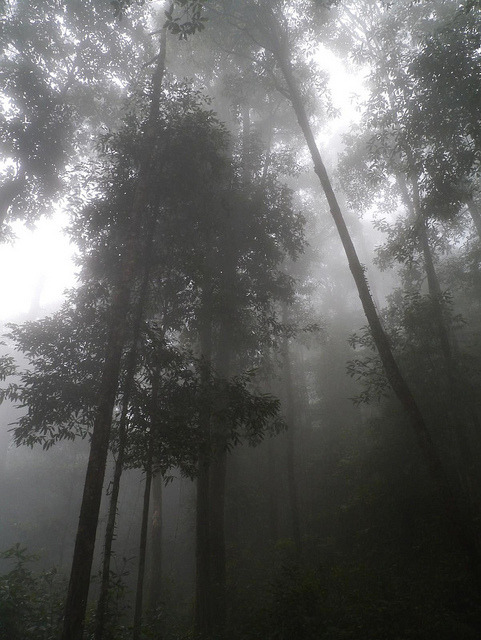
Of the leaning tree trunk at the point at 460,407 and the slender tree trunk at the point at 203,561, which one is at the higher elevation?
the leaning tree trunk at the point at 460,407

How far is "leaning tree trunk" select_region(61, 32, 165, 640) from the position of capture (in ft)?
18.5

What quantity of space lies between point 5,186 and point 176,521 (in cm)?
1694

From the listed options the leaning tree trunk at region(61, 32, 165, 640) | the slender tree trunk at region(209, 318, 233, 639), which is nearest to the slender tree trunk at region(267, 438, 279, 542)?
the slender tree trunk at region(209, 318, 233, 639)

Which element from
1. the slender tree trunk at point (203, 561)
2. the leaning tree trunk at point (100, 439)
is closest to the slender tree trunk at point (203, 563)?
the slender tree trunk at point (203, 561)

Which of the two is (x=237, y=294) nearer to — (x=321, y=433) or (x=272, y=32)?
(x=272, y=32)

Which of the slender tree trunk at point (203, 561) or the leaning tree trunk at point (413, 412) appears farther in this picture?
the slender tree trunk at point (203, 561)

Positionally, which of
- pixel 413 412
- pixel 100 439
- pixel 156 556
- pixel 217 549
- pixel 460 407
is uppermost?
pixel 460 407

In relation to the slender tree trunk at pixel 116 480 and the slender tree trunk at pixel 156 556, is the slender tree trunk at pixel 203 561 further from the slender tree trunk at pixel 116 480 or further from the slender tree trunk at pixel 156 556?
the slender tree trunk at pixel 156 556

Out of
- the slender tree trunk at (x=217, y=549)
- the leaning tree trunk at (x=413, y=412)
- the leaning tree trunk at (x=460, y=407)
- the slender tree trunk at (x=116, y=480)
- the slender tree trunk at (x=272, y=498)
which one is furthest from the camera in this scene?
the slender tree trunk at (x=272, y=498)

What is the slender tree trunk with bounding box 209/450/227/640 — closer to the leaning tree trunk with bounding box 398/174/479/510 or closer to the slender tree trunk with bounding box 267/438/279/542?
the slender tree trunk with bounding box 267/438/279/542

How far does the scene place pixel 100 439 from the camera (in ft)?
21.3

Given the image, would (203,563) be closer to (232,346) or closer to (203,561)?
(203,561)

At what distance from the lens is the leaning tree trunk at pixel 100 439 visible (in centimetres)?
563

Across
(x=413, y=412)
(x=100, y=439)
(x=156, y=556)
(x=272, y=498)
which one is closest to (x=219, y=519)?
(x=272, y=498)
